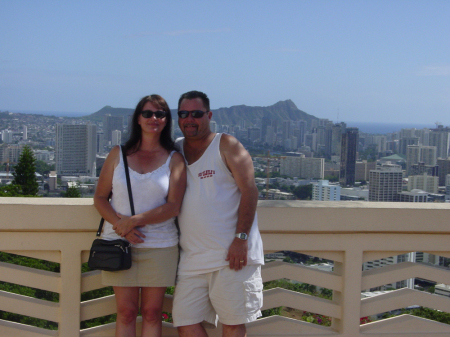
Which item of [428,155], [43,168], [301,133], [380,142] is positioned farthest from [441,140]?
[43,168]

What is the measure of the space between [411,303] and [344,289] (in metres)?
0.43

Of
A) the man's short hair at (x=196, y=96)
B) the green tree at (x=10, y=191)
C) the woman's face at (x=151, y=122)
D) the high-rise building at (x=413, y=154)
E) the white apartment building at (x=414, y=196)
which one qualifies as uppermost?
the man's short hair at (x=196, y=96)

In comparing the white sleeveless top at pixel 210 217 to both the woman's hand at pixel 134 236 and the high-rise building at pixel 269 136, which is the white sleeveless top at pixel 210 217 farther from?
the high-rise building at pixel 269 136

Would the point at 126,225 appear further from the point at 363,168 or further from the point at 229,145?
the point at 363,168

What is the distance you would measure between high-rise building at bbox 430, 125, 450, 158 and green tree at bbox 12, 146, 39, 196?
49996mm

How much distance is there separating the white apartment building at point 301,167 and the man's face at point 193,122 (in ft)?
167

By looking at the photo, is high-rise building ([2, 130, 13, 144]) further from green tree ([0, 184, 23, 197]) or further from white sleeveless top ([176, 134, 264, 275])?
white sleeveless top ([176, 134, 264, 275])

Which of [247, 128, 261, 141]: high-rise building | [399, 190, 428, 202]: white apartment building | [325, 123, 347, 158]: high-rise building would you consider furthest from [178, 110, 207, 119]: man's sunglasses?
[325, 123, 347, 158]: high-rise building

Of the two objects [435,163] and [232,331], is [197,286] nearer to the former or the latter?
[232,331]

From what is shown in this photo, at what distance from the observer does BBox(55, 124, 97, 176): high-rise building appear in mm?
62969

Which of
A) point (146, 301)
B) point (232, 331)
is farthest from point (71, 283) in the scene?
point (232, 331)

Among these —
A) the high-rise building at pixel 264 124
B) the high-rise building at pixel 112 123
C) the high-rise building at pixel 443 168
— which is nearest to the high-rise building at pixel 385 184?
the high-rise building at pixel 443 168

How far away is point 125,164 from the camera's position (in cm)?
253

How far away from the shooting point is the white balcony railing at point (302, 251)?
263cm
